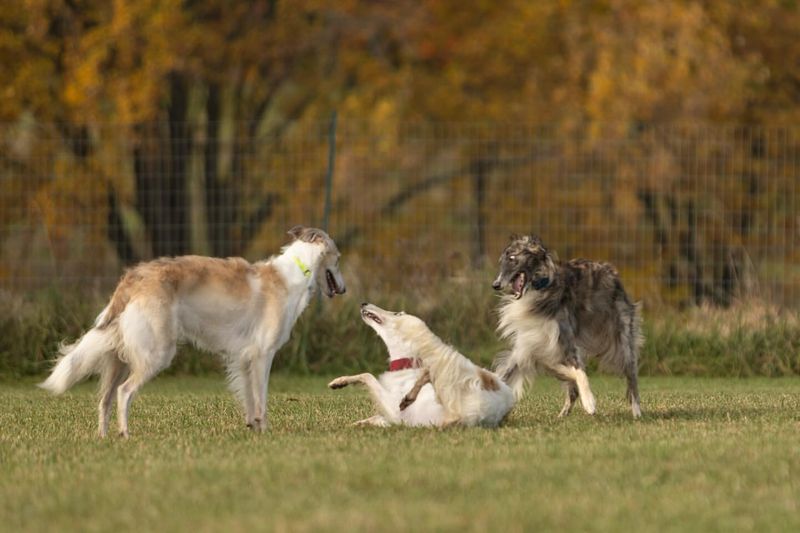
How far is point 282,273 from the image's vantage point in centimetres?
863

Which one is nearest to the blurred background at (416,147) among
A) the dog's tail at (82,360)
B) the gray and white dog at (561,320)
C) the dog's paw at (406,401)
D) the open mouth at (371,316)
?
the gray and white dog at (561,320)

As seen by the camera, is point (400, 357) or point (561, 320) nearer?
point (400, 357)

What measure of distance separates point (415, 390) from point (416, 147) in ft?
32.2

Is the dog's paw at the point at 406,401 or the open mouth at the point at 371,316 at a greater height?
the open mouth at the point at 371,316

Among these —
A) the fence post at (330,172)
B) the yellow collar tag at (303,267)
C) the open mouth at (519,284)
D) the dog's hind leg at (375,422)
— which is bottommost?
the dog's hind leg at (375,422)

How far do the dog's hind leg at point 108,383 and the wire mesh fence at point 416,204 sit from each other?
5.98 meters

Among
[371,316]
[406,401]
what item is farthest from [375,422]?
[371,316]

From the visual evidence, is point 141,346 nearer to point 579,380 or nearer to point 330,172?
point 579,380

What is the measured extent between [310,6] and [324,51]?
1.42m

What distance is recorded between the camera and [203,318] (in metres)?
8.31

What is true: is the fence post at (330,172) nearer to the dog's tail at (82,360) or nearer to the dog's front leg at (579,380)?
the dog's front leg at (579,380)

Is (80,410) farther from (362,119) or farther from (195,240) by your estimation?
(362,119)

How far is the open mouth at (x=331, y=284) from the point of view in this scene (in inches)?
353

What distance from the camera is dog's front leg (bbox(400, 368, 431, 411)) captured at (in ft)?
26.7
